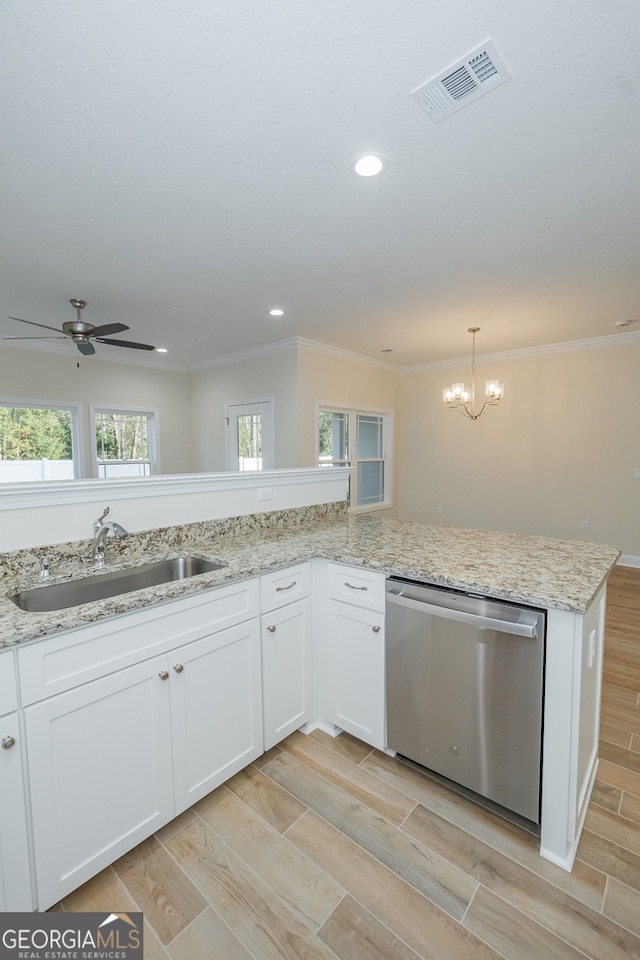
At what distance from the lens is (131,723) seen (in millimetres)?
1395

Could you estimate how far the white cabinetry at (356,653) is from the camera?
1.85 m

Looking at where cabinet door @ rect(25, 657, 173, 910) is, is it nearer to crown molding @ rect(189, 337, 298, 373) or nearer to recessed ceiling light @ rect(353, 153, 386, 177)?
recessed ceiling light @ rect(353, 153, 386, 177)

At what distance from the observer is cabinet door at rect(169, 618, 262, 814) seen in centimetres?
154

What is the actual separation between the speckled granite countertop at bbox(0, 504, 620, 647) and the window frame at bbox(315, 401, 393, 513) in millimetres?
2595

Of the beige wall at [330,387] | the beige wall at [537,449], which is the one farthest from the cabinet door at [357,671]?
the beige wall at [537,449]

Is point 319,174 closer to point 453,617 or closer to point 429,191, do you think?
point 429,191

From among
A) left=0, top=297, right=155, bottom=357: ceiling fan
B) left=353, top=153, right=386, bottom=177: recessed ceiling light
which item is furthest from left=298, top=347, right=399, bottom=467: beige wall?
left=353, top=153, right=386, bottom=177: recessed ceiling light

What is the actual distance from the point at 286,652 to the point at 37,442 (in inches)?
180

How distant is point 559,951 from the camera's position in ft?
3.87

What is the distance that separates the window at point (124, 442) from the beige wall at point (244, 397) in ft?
2.19

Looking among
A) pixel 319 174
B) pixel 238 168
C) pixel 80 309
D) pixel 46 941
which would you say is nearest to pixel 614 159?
pixel 319 174

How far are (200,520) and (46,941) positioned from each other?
5.08ft

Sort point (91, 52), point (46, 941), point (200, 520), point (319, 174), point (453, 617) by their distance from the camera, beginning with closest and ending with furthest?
point (46, 941) → point (91, 52) → point (453, 617) → point (319, 174) → point (200, 520)

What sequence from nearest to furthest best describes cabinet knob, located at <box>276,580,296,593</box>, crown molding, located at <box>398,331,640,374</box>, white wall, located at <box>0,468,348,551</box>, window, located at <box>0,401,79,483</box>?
white wall, located at <box>0,468,348,551</box>
cabinet knob, located at <box>276,580,296,593</box>
crown molding, located at <box>398,331,640,374</box>
window, located at <box>0,401,79,483</box>
